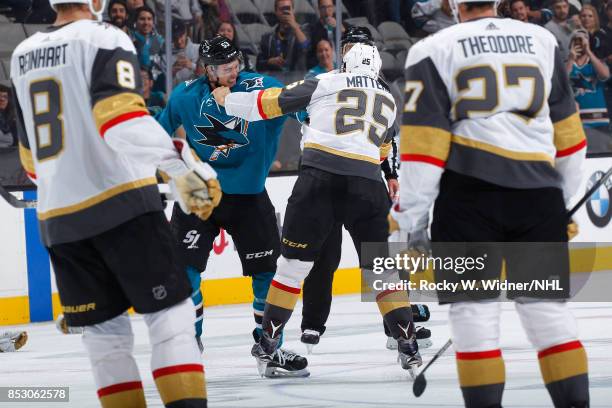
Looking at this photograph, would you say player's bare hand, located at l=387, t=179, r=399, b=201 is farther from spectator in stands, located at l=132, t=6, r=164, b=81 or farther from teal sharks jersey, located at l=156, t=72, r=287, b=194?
spectator in stands, located at l=132, t=6, r=164, b=81

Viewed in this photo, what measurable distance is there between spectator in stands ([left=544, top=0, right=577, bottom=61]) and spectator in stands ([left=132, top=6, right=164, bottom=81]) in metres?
3.43

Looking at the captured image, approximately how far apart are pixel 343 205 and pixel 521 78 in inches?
69.2

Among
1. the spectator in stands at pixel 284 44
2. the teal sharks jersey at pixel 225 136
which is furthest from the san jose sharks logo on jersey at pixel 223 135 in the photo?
the spectator in stands at pixel 284 44

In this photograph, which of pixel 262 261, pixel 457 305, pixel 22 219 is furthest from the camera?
pixel 22 219

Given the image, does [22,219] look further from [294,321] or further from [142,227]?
[142,227]

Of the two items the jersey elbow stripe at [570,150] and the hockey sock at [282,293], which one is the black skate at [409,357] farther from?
the jersey elbow stripe at [570,150]

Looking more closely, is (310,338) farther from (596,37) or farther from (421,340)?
(596,37)

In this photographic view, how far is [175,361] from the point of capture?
3.13 metres

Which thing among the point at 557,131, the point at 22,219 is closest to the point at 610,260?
the point at 22,219

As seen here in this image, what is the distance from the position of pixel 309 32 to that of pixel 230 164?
3.59m

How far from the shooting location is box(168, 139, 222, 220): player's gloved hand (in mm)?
3098

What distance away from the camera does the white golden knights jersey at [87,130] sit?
10.1 ft

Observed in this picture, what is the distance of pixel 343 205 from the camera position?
493cm

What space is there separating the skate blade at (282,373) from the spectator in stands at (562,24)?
5712 millimetres
